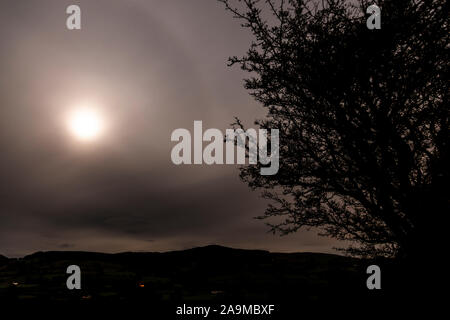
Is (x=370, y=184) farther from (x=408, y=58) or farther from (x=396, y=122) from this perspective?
(x=408, y=58)

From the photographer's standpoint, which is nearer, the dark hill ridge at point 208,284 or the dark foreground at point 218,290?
the dark foreground at point 218,290

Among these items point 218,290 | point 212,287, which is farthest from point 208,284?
point 218,290

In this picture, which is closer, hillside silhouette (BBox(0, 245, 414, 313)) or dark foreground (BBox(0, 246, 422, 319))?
dark foreground (BBox(0, 246, 422, 319))

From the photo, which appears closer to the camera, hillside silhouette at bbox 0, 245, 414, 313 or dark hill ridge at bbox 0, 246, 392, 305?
hillside silhouette at bbox 0, 245, 414, 313

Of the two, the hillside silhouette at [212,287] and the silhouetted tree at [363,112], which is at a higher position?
the silhouetted tree at [363,112]

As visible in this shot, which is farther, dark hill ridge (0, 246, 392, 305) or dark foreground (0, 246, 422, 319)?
dark hill ridge (0, 246, 392, 305)

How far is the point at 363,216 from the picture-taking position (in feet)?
36.3

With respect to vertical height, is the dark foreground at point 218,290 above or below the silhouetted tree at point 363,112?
below

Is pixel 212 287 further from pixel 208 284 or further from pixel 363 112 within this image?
pixel 363 112

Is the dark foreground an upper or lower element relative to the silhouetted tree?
lower
